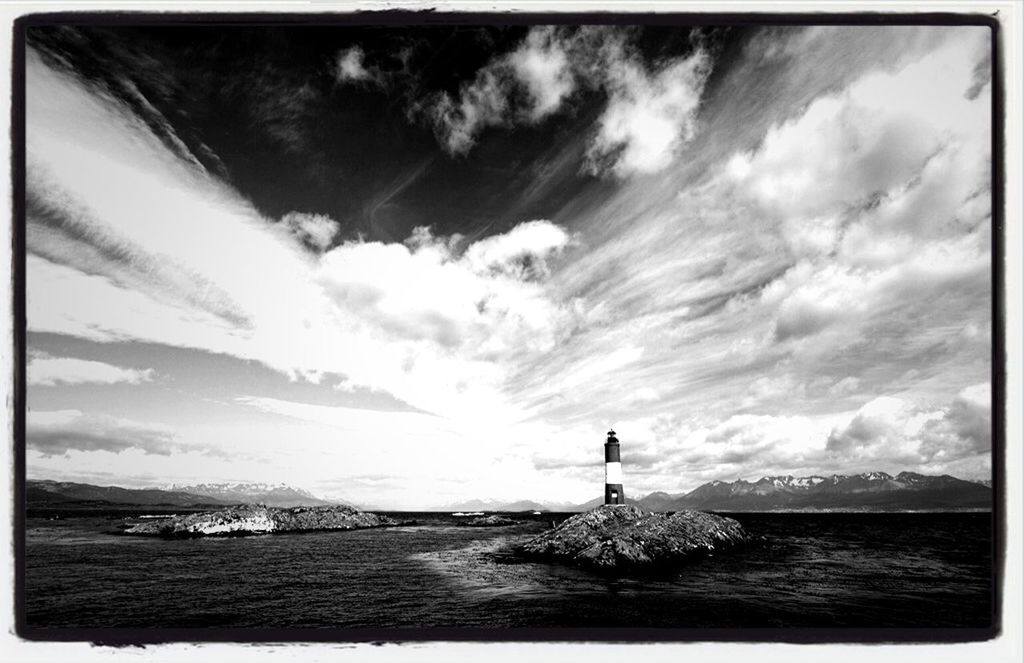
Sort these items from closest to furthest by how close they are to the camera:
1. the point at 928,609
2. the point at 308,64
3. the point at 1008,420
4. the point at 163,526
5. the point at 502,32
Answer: the point at 1008,420 → the point at 502,32 → the point at 308,64 → the point at 928,609 → the point at 163,526

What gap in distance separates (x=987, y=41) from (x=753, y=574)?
1182cm

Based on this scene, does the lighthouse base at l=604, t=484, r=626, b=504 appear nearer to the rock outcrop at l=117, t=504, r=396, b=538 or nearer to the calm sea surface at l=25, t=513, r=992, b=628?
the calm sea surface at l=25, t=513, r=992, b=628

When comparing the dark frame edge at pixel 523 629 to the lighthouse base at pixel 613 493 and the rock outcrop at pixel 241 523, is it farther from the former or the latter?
the rock outcrop at pixel 241 523

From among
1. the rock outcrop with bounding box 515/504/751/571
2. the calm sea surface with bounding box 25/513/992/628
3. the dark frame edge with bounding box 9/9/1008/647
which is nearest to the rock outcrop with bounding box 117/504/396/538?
the calm sea surface with bounding box 25/513/992/628

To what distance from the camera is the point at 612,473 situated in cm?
1644

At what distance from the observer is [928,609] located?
29.1ft

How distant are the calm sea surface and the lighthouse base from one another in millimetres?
2869

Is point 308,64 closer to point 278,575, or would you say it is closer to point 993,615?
point 993,615

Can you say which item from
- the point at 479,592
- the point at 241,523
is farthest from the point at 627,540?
the point at 241,523

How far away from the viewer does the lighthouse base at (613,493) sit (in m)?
16.5

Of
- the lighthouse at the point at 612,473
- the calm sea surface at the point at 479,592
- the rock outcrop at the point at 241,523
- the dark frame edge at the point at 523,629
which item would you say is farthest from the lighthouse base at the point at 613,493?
the rock outcrop at the point at 241,523

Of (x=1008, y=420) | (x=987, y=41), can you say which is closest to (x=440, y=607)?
(x=1008, y=420)

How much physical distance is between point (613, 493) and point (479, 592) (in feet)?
21.6

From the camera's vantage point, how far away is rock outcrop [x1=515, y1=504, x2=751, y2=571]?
575 inches
